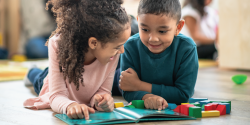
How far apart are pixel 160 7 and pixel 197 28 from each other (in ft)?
7.60

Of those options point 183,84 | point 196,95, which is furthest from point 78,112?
Result: point 196,95

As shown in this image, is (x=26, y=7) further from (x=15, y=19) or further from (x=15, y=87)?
(x=15, y=87)

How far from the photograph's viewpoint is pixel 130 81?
1.20m

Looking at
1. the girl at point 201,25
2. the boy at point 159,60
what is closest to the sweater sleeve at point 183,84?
the boy at point 159,60

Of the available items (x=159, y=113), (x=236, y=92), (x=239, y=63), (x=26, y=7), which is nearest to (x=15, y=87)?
(x=159, y=113)

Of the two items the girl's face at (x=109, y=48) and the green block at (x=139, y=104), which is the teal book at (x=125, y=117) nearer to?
the green block at (x=139, y=104)

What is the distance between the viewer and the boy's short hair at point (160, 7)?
107 centimetres

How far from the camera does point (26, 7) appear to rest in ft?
13.3

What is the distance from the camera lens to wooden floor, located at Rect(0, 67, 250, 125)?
938mm

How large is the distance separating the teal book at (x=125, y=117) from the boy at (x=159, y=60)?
101mm

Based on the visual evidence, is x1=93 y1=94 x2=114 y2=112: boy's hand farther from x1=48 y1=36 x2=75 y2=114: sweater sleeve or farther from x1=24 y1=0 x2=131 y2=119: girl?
x1=48 y1=36 x2=75 y2=114: sweater sleeve

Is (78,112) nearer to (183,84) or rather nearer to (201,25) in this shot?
(183,84)

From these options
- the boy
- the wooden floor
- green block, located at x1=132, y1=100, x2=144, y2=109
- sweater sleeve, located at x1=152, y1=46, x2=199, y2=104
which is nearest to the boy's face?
the boy

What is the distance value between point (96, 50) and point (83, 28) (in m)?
0.10
